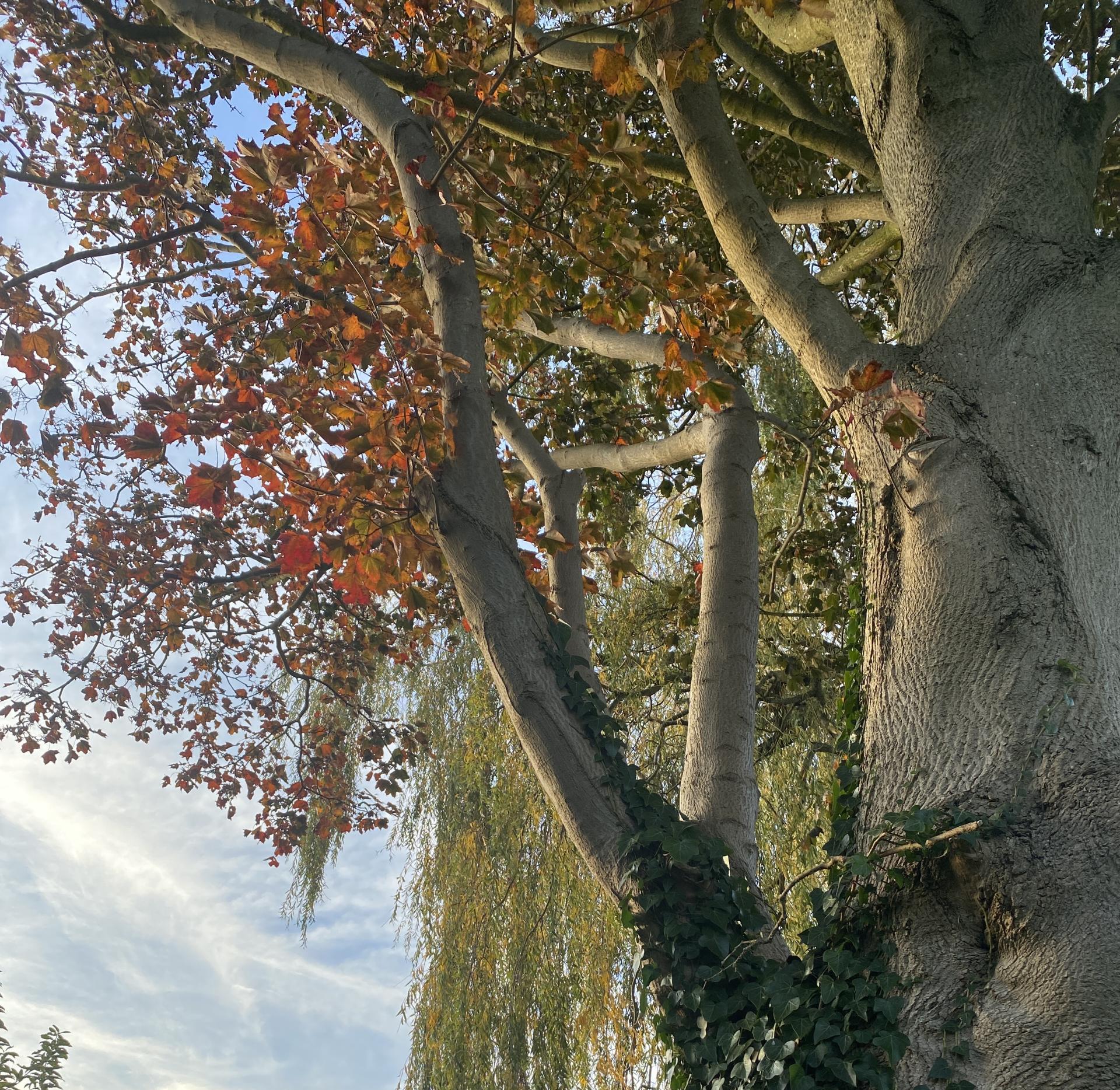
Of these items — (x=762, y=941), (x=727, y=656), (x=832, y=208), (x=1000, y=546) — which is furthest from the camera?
(x=832, y=208)

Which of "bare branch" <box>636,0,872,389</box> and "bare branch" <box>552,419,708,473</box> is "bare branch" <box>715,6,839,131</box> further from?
"bare branch" <box>552,419,708,473</box>

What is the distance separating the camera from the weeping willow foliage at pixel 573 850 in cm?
607

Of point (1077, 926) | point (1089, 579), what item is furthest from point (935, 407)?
point (1077, 926)

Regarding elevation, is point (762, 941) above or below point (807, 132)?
below

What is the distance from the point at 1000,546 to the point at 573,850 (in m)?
4.93

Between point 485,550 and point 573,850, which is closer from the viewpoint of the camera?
point 485,550

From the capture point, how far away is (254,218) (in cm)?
312

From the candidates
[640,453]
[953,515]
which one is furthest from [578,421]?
[953,515]

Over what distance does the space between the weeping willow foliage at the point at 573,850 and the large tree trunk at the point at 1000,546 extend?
2.82 metres

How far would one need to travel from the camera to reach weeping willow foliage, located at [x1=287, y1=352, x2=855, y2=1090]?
19.9 ft

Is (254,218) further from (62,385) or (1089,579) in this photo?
(1089,579)

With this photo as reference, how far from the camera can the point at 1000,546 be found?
2381 millimetres

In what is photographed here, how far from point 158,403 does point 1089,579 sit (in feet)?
10.7

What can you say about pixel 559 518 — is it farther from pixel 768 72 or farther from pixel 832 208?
pixel 768 72
